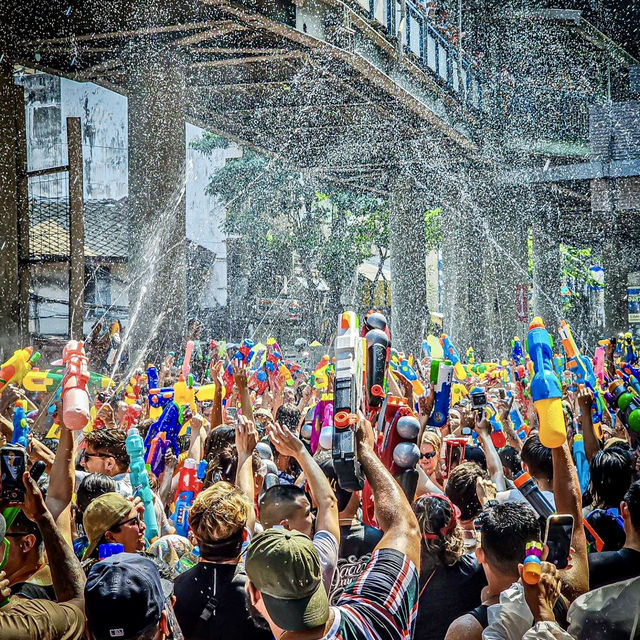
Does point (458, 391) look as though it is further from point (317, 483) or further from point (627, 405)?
point (317, 483)

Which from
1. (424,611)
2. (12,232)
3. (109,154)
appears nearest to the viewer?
(424,611)

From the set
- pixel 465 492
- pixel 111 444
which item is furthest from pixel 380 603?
pixel 111 444

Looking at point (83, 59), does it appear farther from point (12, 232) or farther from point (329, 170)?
point (329, 170)

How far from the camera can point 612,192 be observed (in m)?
21.0

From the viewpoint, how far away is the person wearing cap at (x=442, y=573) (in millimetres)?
3117

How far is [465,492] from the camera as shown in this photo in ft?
12.3

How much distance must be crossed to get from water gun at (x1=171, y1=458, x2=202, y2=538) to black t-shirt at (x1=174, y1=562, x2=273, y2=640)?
131 centimetres

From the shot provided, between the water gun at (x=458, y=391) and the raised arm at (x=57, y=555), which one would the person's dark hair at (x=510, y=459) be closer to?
the water gun at (x=458, y=391)

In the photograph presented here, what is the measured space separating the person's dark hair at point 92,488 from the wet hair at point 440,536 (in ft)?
4.61

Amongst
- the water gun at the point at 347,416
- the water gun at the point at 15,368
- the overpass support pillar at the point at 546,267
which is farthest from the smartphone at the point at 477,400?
the overpass support pillar at the point at 546,267

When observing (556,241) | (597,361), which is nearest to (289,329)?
(556,241)

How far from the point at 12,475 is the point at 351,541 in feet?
4.63

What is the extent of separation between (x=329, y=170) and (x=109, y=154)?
16.1m

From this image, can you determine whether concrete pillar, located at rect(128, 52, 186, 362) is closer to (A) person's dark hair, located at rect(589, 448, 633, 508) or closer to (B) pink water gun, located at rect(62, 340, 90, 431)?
(A) person's dark hair, located at rect(589, 448, 633, 508)
